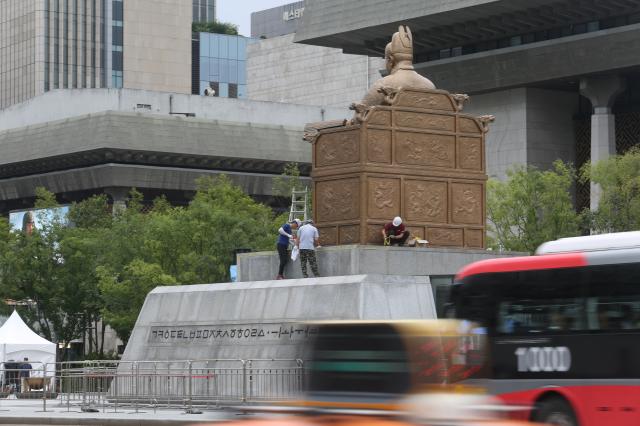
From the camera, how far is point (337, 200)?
38.8 m

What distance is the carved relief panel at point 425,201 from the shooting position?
38656mm

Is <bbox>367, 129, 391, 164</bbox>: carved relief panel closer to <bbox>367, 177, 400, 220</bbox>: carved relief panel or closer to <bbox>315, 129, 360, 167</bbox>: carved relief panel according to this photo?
<bbox>315, 129, 360, 167</bbox>: carved relief panel

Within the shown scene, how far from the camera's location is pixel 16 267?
7100 cm

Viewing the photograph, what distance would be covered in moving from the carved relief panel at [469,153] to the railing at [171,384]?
844cm

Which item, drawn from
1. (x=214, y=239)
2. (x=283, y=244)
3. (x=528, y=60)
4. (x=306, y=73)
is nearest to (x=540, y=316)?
(x=283, y=244)

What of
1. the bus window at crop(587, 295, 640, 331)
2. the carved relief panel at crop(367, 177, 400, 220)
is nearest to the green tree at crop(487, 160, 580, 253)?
the carved relief panel at crop(367, 177, 400, 220)

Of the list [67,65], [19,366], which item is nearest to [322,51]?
[67,65]

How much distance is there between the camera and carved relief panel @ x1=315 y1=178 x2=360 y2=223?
3822 centimetres

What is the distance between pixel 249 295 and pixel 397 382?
23.2 m

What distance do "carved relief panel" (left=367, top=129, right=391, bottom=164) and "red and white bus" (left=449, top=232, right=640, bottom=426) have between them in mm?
14062

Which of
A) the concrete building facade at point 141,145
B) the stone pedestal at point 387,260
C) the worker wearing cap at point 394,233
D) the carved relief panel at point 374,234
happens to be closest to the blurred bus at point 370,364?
the stone pedestal at point 387,260

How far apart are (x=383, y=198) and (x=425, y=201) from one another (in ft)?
4.05

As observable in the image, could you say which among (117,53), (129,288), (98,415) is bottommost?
(98,415)

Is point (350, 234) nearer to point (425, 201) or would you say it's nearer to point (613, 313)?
point (425, 201)
